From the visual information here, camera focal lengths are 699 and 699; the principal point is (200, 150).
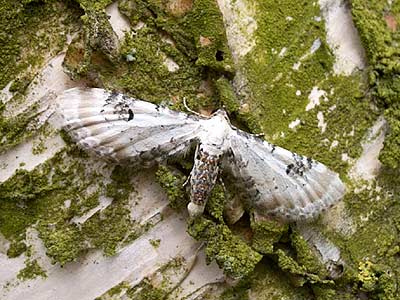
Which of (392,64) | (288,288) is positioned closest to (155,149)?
(288,288)

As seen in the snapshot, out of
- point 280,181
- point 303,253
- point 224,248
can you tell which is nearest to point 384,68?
point 280,181

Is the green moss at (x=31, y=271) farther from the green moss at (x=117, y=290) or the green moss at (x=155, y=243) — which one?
the green moss at (x=155, y=243)

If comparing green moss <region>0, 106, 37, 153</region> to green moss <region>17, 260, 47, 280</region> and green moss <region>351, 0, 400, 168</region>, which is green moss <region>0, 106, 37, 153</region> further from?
green moss <region>351, 0, 400, 168</region>

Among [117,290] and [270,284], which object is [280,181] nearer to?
[270,284]

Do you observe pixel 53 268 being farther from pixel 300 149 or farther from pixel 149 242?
pixel 300 149

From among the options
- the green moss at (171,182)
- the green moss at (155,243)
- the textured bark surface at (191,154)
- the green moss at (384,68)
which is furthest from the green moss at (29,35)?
the green moss at (384,68)

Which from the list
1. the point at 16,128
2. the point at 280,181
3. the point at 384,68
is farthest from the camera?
the point at 384,68
